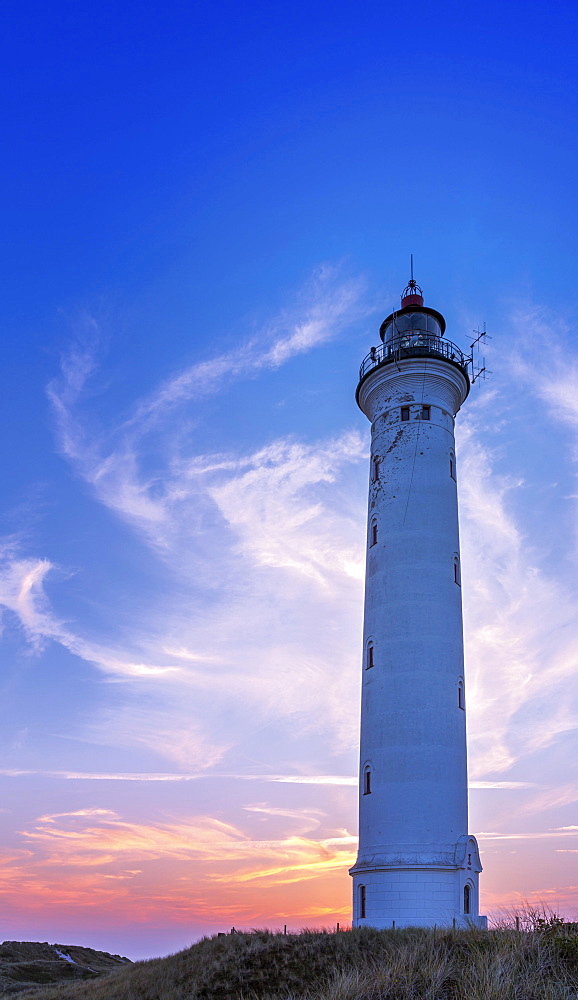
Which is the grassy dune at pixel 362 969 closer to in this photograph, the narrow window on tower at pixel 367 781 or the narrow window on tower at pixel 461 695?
the narrow window on tower at pixel 367 781

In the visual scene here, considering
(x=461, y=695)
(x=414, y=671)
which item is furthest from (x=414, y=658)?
(x=461, y=695)

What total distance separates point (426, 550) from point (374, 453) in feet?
16.4

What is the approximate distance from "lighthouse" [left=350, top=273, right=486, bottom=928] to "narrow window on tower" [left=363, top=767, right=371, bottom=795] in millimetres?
34

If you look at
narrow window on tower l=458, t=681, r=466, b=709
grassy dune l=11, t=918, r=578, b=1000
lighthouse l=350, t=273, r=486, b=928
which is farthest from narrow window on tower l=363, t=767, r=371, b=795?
grassy dune l=11, t=918, r=578, b=1000

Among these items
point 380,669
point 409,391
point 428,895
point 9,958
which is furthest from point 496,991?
point 9,958

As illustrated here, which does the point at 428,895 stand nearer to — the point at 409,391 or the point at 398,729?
the point at 398,729

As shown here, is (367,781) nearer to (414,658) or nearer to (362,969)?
(414,658)

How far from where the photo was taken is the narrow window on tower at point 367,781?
25922mm

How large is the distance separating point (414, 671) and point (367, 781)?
4.04 meters

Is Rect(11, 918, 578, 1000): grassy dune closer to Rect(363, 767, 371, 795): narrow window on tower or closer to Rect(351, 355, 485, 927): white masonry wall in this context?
Rect(351, 355, 485, 927): white masonry wall

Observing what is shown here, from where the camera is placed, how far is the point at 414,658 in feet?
86.2

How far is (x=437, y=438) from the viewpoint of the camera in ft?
97.3

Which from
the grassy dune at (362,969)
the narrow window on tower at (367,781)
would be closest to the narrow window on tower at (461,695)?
the narrow window on tower at (367,781)

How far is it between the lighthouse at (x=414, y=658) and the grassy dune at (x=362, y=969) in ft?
12.3
